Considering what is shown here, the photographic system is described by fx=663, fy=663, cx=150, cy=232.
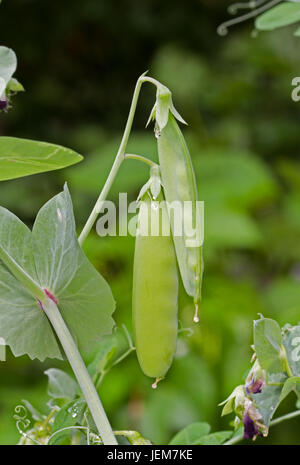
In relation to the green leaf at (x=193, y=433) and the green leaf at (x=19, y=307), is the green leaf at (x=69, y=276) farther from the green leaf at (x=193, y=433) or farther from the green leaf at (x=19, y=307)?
the green leaf at (x=193, y=433)

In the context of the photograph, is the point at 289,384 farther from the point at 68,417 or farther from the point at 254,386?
the point at 68,417

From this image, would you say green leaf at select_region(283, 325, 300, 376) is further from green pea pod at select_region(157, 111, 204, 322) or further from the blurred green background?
the blurred green background

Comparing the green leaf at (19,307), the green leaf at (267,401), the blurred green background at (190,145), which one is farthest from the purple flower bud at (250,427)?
the blurred green background at (190,145)

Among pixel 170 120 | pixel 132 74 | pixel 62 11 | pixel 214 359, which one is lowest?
pixel 214 359

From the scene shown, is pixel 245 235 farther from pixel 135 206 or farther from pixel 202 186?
pixel 135 206

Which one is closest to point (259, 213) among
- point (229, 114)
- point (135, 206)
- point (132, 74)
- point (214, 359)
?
point (229, 114)

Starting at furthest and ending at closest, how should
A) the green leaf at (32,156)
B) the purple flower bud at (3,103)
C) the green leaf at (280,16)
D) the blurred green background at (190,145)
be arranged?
the blurred green background at (190,145)
the green leaf at (280,16)
the purple flower bud at (3,103)
the green leaf at (32,156)

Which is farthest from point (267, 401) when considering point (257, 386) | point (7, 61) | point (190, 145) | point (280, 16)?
point (190, 145)
